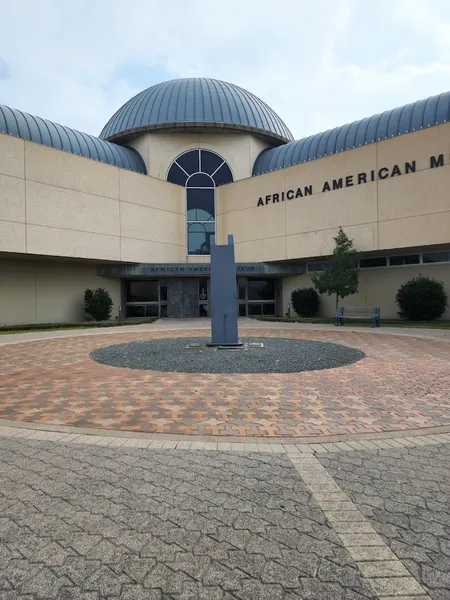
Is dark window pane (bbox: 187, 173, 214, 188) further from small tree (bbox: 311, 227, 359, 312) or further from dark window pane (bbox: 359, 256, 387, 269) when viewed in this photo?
dark window pane (bbox: 359, 256, 387, 269)

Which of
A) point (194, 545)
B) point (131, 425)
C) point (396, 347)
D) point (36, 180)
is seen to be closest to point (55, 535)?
point (194, 545)

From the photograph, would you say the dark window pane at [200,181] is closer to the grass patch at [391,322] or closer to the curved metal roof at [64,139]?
the curved metal roof at [64,139]

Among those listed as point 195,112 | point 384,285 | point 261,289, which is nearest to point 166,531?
point 384,285

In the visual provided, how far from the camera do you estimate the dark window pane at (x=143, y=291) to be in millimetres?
29922

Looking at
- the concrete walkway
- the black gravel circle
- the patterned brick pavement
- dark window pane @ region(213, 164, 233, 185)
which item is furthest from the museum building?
the concrete walkway

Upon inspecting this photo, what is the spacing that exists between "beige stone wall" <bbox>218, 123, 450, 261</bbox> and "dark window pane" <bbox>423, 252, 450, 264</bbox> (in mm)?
2409

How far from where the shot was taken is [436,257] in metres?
23.5

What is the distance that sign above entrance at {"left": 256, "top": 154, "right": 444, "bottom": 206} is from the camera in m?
21.8

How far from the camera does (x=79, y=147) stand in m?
27.1

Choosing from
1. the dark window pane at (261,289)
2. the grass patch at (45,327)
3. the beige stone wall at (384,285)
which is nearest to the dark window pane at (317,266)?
the beige stone wall at (384,285)

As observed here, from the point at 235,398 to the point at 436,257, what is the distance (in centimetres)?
2096

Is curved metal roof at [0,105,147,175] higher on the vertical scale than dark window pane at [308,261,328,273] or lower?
higher

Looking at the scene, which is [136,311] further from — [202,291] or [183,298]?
[202,291]

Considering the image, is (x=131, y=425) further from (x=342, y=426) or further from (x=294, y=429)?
(x=342, y=426)
